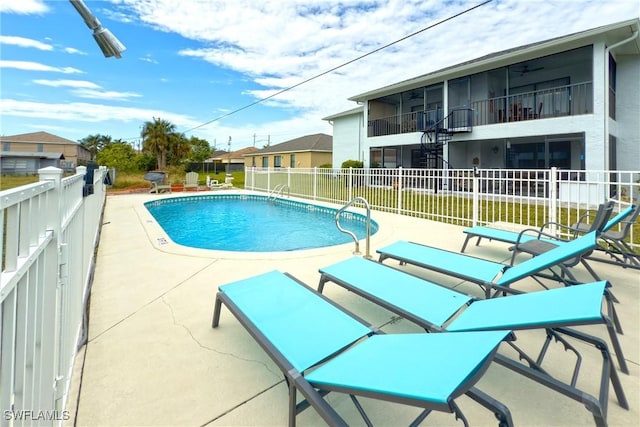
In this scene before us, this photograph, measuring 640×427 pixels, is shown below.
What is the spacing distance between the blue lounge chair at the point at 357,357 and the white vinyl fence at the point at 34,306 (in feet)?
3.70

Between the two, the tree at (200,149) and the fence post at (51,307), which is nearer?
the fence post at (51,307)

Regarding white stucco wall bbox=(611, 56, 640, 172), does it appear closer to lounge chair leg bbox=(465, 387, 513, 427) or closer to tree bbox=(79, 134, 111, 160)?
lounge chair leg bbox=(465, 387, 513, 427)

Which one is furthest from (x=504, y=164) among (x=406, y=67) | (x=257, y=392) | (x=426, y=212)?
(x=257, y=392)

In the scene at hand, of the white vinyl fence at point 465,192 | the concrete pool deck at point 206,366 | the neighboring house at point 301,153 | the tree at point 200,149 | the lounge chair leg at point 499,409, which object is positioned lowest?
the concrete pool deck at point 206,366

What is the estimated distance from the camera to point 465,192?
40.2 ft

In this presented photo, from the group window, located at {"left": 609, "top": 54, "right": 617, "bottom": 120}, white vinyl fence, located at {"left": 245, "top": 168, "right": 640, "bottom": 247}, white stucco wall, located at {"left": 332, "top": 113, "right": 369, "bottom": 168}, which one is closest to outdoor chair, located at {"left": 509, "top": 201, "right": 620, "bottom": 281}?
white vinyl fence, located at {"left": 245, "top": 168, "right": 640, "bottom": 247}

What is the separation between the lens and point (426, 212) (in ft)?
31.4

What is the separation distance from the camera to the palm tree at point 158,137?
34.3 metres

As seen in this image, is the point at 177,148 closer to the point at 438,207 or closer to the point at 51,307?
the point at 438,207

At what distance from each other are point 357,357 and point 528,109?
57.1ft

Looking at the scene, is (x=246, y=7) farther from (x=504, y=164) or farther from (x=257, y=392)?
(x=504, y=164)

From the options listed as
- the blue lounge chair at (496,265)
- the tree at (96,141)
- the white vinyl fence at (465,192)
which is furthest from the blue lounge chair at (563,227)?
the tree at (96,141)

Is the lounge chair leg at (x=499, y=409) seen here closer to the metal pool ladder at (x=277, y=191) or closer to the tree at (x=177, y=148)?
the metal pool ladder at (x=277, y=191)

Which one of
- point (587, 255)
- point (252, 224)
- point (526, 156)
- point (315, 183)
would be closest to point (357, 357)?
point (587, 255)
